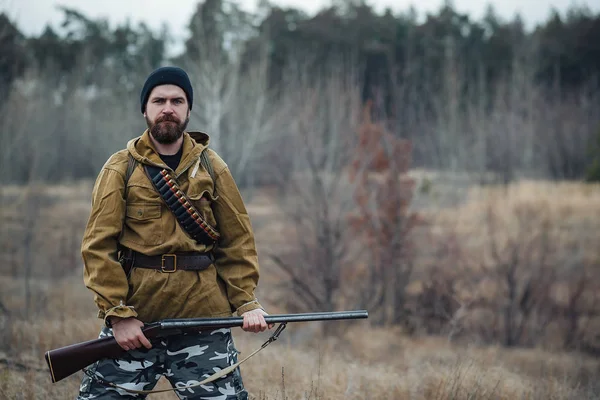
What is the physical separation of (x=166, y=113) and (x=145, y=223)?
1.67ft

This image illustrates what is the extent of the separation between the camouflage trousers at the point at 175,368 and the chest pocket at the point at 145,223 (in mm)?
446

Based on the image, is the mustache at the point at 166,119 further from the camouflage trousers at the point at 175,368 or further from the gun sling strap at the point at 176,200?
the camouflage trousers at the point at 175,368

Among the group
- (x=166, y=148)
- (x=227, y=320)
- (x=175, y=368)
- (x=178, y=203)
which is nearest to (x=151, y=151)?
(x=166, y=148)

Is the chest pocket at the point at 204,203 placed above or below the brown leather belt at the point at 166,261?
above

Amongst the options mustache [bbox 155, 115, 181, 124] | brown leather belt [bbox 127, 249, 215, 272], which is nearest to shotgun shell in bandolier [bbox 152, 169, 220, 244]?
brown leather belt [bbox 127, 249, 215, 272]

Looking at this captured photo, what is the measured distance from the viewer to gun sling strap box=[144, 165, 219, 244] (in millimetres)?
2594

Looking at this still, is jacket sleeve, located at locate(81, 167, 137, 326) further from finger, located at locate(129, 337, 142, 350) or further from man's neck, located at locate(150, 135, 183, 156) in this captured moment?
man's neck, located at locate(150, 135, 183, 156)

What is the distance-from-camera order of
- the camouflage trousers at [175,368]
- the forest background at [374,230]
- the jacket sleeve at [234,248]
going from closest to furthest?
the camouflage trousers at [175,368] → the jacket sleeve at [234,248] → the forest background at [374,230]

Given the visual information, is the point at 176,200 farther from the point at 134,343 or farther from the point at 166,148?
the point at 134,343

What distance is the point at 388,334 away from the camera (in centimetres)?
1123

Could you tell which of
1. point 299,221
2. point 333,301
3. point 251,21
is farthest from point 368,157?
point 251,21

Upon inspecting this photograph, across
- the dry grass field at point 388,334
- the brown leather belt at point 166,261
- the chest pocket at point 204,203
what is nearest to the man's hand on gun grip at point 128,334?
the brown leather belt at point 166,261

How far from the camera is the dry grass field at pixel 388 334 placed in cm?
461

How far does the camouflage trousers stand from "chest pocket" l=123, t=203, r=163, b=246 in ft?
1.46
